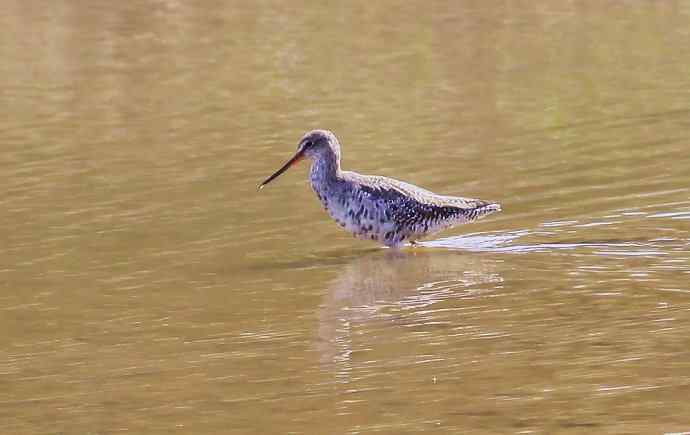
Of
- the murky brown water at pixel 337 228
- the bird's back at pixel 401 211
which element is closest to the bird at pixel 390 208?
the bird's back at pixel 401 211

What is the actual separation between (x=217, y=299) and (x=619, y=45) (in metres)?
10.8

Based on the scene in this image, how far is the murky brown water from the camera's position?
8164mm

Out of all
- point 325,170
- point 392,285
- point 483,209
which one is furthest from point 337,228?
point 392,285

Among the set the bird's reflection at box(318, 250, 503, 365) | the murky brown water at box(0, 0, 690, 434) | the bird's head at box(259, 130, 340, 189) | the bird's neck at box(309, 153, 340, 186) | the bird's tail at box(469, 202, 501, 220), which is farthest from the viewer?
the bird's head at box(259, 130, 340, 189)

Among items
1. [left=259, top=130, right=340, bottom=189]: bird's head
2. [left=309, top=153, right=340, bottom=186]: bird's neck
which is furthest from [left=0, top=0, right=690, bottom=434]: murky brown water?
[left=259, top=130, right=340, bottom=189]: bird's head

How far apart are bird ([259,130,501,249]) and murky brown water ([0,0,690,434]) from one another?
192mm

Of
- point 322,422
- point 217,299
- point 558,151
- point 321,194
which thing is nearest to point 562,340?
point 322,422

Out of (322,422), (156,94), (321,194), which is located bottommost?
(322,422)

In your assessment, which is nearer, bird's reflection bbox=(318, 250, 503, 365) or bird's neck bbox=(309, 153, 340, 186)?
bird's reflection bbox=(318, 250, 503, 365)

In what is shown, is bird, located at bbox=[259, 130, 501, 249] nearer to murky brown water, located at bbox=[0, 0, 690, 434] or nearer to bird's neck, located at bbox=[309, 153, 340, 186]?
bird's neck, located at bbox=[309, 153, 340, 186]

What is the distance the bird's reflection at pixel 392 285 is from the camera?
9891 millimetres

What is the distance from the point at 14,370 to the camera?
29.7 feet

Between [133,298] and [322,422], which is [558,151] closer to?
[133,298]

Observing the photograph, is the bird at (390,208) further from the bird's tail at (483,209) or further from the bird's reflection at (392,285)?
the bird's reflection at (392,285)
